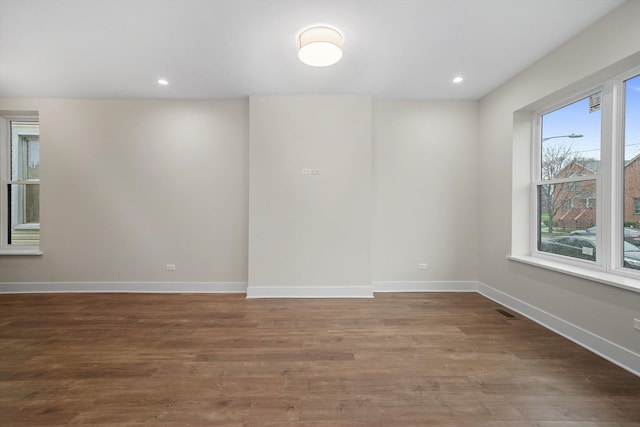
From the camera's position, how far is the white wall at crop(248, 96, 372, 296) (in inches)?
141

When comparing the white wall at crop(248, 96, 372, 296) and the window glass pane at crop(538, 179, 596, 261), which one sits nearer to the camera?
the window glass pane at crop(538, 179, 596, 261)

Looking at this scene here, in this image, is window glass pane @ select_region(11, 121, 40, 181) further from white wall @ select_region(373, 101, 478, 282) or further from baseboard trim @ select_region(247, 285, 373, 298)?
white wall @ select_region(373, 101, 478, 282)

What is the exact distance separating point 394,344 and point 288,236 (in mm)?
1917

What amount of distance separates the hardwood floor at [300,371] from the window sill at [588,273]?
64cm

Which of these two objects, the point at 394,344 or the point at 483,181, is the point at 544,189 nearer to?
the point at 483,181

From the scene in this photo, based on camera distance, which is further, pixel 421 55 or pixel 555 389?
pixel 421 55

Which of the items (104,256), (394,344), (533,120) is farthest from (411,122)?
(104,256)

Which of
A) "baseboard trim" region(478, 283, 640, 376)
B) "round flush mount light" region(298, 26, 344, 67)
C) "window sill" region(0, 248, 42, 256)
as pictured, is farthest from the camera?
"window sill" region(0, 248, 42, 256)

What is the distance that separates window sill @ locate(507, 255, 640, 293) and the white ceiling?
2192 mm

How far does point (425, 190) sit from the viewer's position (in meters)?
3.83

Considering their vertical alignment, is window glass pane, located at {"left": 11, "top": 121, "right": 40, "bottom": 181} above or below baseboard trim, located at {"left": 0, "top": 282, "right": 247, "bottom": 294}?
above

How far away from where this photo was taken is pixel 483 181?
12.2 feet

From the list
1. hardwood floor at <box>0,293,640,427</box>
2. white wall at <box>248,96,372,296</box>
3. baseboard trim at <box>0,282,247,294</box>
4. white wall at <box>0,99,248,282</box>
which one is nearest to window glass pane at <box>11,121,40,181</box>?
white wall at <box>0,99,248,282</box>

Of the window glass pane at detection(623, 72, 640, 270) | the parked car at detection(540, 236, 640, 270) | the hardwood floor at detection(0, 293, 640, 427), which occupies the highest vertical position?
the window glass pane at detection(623, 72, 640, 270)
